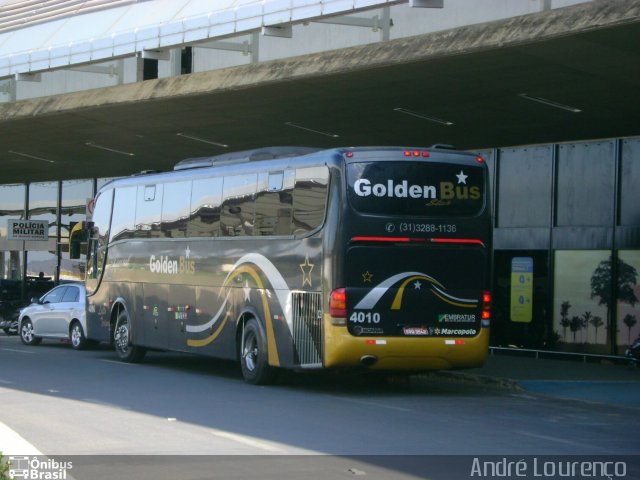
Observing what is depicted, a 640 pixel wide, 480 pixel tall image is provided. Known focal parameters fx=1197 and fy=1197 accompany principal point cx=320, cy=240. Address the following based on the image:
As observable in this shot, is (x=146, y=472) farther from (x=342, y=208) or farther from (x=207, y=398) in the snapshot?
(x=342, y=208)

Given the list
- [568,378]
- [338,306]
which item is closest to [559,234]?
[568,378]

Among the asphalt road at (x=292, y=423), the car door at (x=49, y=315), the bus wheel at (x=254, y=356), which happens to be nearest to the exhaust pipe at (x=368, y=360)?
the asphalt road at (x=292, y=423)

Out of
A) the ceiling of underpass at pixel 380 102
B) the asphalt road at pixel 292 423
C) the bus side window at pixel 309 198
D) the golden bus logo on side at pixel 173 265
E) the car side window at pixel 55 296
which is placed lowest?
the asphalt road at pixel 292 423

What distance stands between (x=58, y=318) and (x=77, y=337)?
1.11m

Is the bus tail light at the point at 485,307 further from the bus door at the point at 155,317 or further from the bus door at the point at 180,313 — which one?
the bus door at the point at 155,317

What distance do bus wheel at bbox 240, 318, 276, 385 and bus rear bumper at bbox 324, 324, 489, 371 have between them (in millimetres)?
1728

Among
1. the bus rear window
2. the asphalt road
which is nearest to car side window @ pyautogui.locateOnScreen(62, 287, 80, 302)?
the asphalt road

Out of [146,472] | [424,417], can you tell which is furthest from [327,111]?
[146,472]

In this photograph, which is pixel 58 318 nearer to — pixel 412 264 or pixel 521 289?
pixel 521 289

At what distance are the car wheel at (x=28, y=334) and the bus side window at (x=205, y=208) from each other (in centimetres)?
920

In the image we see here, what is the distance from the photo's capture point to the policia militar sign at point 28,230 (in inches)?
1467

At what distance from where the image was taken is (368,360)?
16641 mm

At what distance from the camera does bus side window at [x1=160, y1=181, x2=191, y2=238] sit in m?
20.9

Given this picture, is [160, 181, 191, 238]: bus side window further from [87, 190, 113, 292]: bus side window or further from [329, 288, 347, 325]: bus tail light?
[329, 288, 347, 325]: bus tail light
